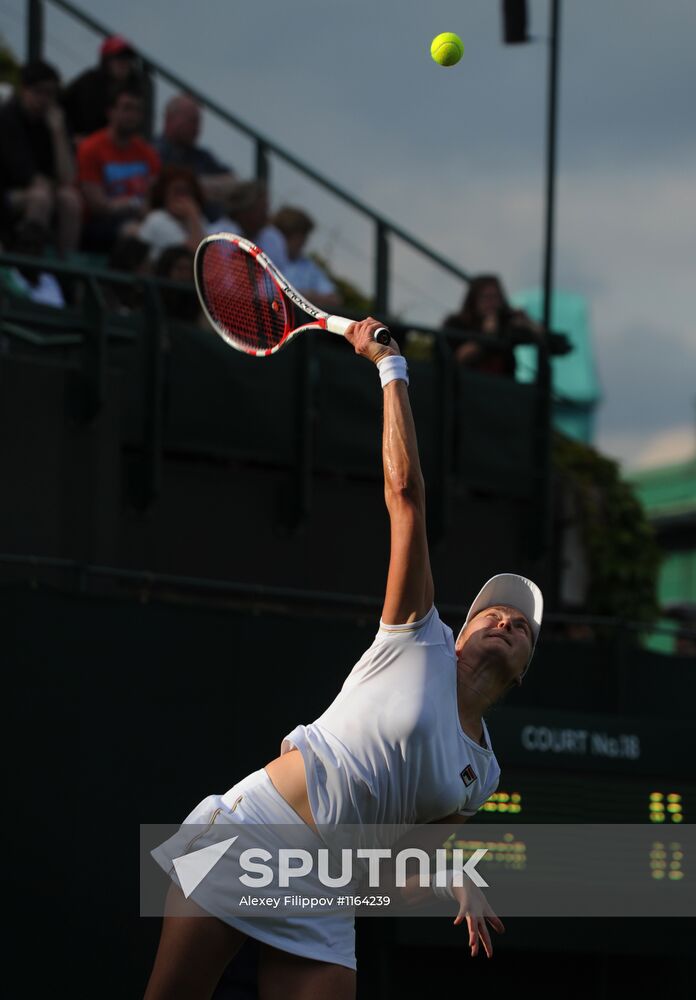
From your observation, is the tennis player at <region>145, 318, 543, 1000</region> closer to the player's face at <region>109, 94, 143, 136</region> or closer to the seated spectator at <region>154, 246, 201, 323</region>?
the seated spectator at <region>154, 246, 201, 323</region>

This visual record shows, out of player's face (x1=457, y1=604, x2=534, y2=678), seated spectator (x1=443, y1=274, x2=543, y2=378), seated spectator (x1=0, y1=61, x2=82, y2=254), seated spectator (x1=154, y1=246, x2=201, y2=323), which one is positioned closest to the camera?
player's face (x1=457, y1=604, x2=534, y2=678)

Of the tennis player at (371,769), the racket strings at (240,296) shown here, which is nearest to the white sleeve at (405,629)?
the tennis player at (371,769)

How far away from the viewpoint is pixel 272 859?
173 inches

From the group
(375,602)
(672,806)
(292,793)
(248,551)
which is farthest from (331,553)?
(292,793)

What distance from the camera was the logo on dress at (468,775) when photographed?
4543 mm

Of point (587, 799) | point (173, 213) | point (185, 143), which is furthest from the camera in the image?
point (185, 143)

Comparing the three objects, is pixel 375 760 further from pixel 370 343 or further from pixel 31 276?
pixel 31 276

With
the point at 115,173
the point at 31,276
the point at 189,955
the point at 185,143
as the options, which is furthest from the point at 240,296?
the point at 185,143

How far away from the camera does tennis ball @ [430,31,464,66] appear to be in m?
6.52

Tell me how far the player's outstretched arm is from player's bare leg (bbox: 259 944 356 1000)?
94cm

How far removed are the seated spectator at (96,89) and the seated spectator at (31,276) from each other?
2.01 metres

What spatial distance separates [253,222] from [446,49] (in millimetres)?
5062

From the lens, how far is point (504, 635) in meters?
4.66

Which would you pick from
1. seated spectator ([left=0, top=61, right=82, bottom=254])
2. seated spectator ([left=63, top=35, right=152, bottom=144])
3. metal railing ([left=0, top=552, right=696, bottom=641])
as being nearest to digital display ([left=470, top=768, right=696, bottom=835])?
metal railing ([left=0, top=552, right=696, bottom=641])
